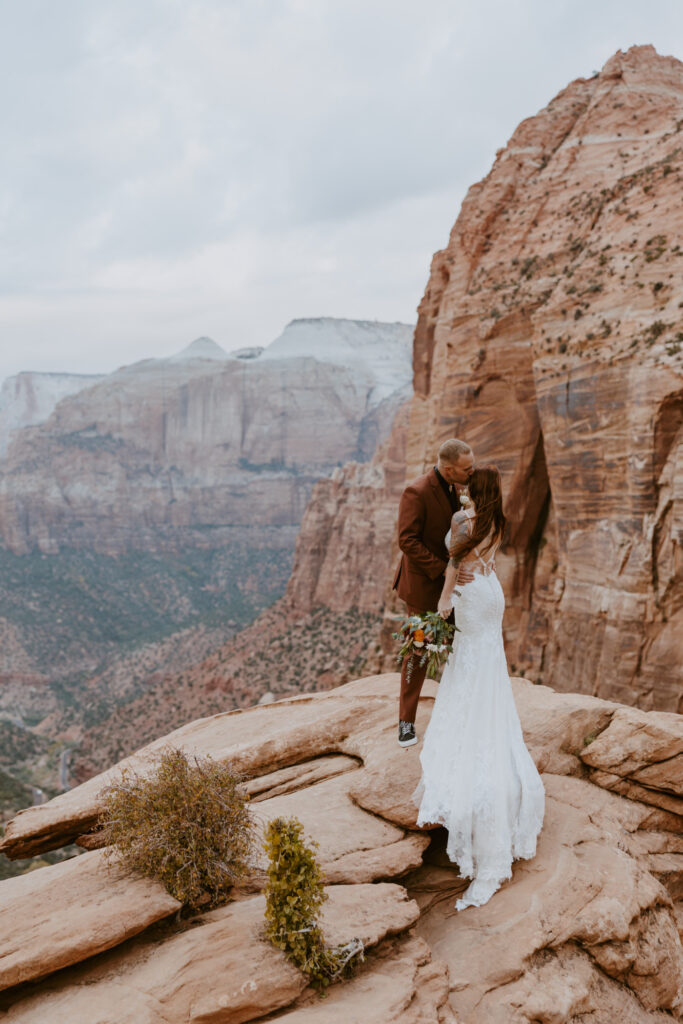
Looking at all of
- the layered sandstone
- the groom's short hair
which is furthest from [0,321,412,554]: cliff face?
the groom's short hair

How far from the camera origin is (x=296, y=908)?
4.72 meters

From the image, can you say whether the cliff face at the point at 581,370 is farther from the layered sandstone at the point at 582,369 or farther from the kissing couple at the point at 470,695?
the kissing couple at the point at 470,695

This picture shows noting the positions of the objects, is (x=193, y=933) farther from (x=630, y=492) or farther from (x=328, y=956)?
(x=630, y=492)

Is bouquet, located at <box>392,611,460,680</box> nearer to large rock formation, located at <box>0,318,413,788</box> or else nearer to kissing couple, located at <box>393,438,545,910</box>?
kissing couple, located at <box>393,438,545,910</box>

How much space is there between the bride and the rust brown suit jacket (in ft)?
1.26

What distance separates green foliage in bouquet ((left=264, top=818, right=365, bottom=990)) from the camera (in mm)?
4672

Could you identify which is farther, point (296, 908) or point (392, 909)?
point (392, 909)

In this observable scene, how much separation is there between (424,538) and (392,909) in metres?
3.27

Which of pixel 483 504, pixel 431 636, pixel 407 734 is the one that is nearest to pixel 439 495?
pixel 483 504

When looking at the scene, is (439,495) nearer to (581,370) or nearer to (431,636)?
(431,636)

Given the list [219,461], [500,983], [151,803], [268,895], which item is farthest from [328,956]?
[219,461]

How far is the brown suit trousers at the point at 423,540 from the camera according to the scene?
6.70 metres

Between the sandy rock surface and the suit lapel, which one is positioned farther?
the suit lapel

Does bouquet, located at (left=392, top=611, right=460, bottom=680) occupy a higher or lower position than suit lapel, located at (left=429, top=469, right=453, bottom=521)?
lower
